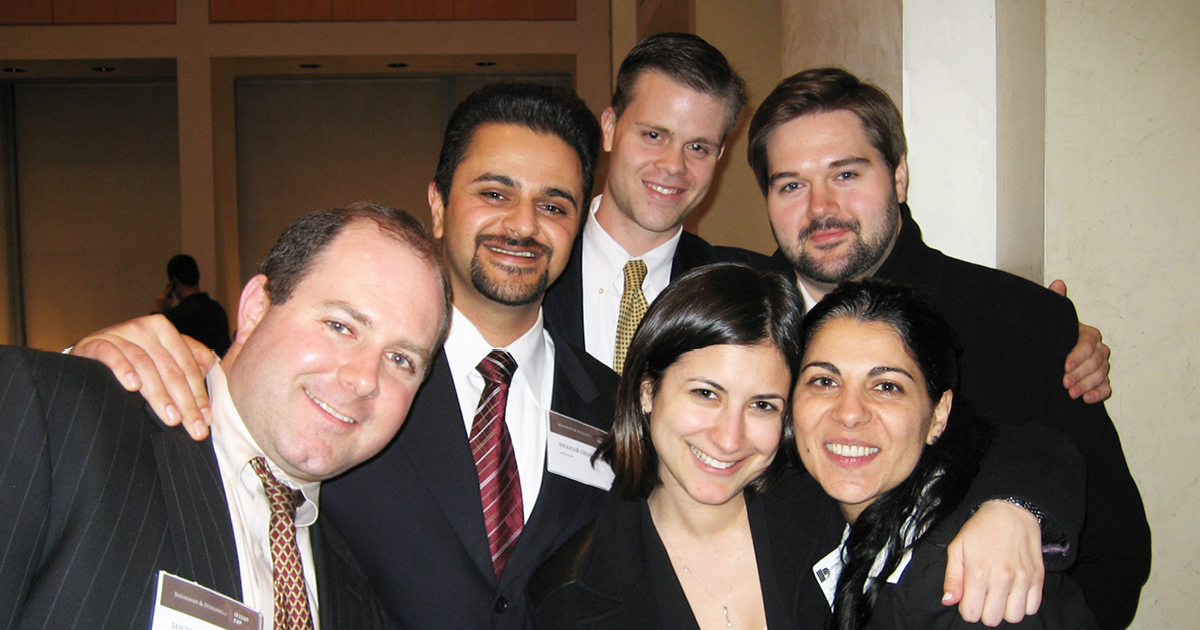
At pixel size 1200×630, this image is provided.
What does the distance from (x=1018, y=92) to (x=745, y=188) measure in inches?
132

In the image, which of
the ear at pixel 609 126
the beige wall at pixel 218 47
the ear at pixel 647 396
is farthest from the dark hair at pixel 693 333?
the beige wall at pixel 218 47

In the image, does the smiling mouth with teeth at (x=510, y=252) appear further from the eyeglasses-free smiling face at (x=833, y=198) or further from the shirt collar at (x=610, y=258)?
the eyeglasses-free smiling face at (x=833, y=198)

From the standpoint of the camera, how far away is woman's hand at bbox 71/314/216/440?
4.82ft

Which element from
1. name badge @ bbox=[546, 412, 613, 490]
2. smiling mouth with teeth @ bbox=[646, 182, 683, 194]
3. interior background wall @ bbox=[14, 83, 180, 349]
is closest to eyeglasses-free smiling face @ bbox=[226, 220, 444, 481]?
name badge @ bbox=[546, 412, 613, 490]

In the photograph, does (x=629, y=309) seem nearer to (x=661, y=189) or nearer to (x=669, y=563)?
(x=661, y=189)

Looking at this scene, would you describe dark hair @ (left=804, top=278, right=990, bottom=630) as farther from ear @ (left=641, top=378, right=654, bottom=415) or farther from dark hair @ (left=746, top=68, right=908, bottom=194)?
dark hair @ (left=746, top=68, right=908, bottom=194)

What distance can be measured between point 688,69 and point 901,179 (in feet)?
2.82

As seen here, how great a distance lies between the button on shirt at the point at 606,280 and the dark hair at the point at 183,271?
6259 mm

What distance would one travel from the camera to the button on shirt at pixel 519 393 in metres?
2.15

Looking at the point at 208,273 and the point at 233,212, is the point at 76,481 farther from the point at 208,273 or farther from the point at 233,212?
the point at 233,212

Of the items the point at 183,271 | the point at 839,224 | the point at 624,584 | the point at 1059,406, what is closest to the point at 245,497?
the point at 624,584

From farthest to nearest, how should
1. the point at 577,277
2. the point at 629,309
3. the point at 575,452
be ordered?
the point at 577,277 < the point at 629,309 < the point at 575,452

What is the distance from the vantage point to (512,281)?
7.09 feet

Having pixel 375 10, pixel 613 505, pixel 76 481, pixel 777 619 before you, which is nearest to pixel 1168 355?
pixel 777 619
